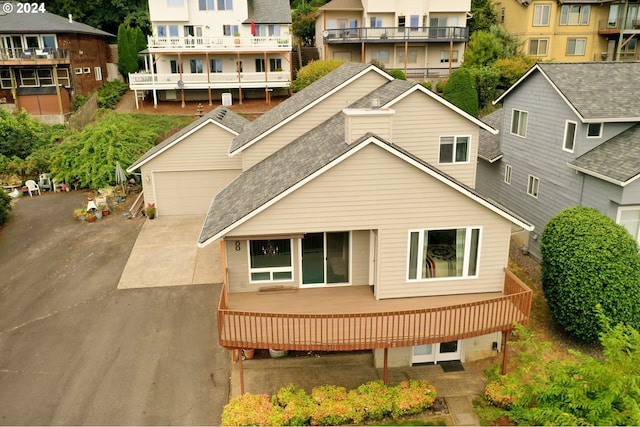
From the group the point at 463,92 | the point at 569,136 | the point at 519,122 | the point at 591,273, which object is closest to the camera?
the point at 591,273

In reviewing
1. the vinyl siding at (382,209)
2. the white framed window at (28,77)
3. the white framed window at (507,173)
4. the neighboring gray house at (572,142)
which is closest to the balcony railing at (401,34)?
the neighboring gray house at (572,142)

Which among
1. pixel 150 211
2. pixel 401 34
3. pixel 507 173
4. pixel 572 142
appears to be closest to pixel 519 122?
pixel 507 173

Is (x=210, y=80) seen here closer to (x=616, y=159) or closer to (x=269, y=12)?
(x=269, y=12)

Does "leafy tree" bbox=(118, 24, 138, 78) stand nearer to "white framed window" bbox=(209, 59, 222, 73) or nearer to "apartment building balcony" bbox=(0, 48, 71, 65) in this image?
"apartment building balcony" bbox=(0, 48, 71, 65)

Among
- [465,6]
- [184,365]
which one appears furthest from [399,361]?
[465,6]

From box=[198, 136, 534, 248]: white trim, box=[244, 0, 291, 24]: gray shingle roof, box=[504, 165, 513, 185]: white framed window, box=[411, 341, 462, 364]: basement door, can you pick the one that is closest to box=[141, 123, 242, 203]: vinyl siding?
box=[198, 136, 534, 248]: white trim

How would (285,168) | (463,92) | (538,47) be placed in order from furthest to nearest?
(538,47), (463,92), (285,168)
